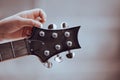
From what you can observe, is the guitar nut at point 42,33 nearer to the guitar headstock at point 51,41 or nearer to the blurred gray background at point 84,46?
the guitar headstock at point 51,41

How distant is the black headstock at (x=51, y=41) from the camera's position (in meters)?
0.77

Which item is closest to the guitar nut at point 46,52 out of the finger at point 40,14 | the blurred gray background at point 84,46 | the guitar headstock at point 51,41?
the guitar headstock at point 51,41

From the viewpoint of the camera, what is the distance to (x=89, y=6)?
4.16 feet

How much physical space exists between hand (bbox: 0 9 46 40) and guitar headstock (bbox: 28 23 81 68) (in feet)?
0.11

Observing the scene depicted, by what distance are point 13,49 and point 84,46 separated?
1.82 ft

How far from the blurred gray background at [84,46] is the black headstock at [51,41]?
1.54 feet

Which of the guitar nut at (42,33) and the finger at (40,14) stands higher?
the finger at (40,14)

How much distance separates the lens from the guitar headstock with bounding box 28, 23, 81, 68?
77 centimetres

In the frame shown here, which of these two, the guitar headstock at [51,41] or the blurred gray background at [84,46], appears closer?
the guitar headstock at [51,41]

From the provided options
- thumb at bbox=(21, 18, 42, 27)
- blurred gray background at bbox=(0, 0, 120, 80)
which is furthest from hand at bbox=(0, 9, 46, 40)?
blurred gray background at bbox=(0, 0, 120, 80)

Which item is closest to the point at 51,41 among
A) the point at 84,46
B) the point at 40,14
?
the point at 40,14

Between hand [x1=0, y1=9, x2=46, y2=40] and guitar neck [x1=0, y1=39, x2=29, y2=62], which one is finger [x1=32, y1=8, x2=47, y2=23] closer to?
hand [x1=0, y1=9, x2=46, y2=40]

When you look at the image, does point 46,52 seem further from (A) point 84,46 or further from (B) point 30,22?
(A) point 84,46

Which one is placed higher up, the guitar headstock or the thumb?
the thumb
